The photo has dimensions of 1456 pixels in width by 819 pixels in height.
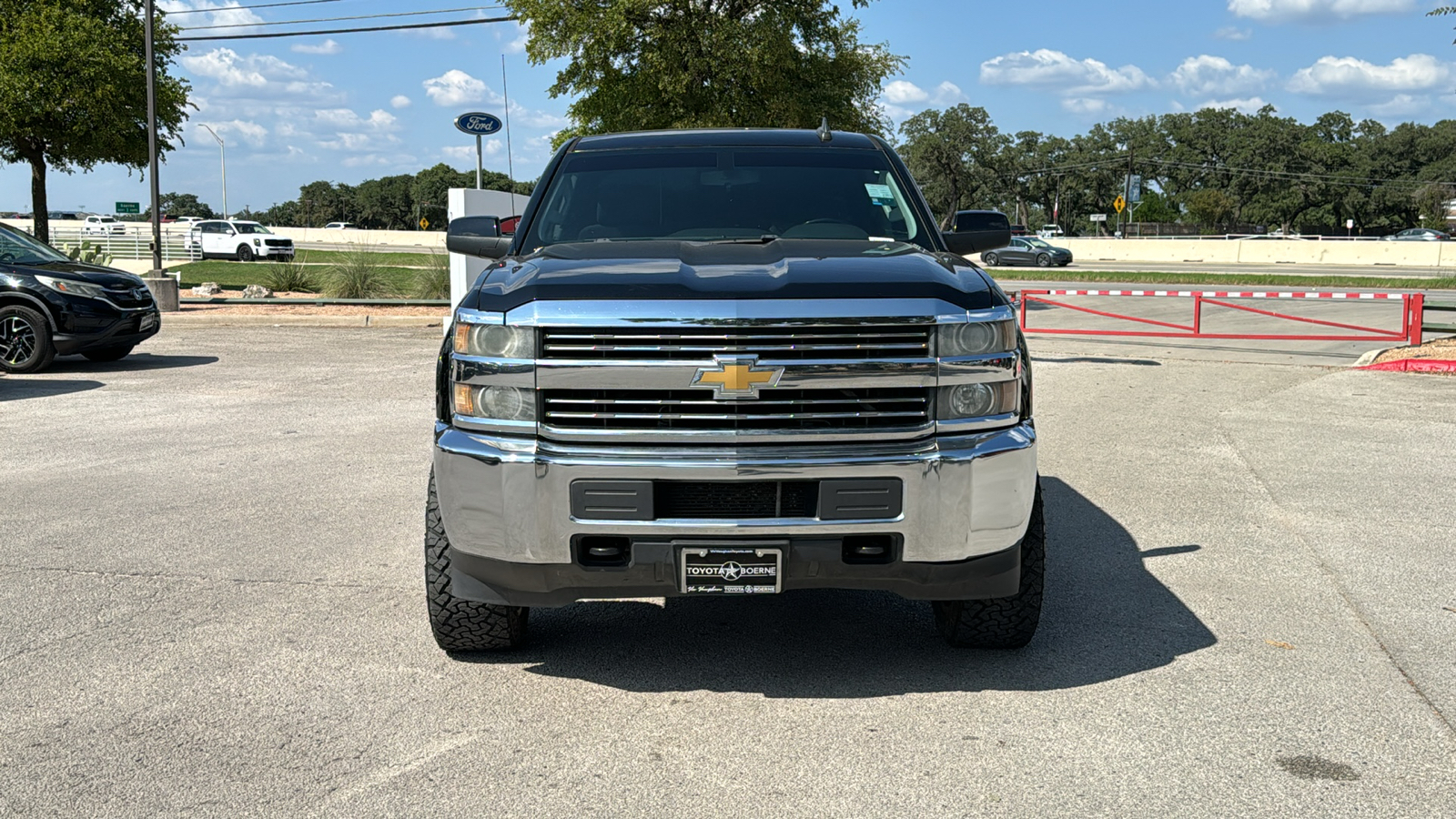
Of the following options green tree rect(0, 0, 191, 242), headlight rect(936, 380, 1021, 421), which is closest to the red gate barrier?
headlight rect(936, 380, 1021, 421)

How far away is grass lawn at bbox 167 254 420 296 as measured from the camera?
86.2ft

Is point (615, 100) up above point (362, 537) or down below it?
above

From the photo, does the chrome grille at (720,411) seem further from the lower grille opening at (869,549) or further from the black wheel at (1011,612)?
the black wheel at (1011,612)

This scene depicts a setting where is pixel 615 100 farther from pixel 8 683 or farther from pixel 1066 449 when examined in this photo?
pixel 8 683

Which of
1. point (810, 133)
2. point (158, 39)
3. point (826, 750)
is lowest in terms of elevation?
point (826, 750)

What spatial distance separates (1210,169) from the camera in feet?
413

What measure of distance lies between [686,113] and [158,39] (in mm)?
13971

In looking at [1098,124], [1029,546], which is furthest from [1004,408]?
[1098,124]

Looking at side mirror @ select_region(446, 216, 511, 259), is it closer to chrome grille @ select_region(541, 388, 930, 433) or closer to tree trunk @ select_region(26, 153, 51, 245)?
chrome grille @ select_region(541, 388, 930, 433)

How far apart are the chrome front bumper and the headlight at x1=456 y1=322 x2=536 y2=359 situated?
0.26 meters

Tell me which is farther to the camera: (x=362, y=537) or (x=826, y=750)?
(x=362, y=537)

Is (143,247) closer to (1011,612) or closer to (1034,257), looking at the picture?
(1034,257)

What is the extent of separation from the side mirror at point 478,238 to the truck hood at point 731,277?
0.95m

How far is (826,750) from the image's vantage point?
372 cm
